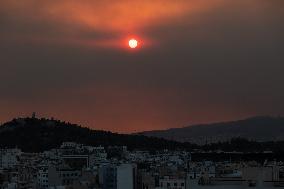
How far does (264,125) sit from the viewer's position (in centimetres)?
10119

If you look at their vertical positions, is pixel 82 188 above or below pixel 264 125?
below

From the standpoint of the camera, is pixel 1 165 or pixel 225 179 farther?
pixel 1 165

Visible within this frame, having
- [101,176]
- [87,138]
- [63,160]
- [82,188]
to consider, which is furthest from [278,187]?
[87,138]

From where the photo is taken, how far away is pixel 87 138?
111750 millimetres

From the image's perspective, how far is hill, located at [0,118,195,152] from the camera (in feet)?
354

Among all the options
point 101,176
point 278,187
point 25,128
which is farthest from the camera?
point 25,128

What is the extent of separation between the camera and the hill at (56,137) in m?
108

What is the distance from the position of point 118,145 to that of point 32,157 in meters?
16.9

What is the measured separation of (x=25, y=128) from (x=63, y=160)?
118ft

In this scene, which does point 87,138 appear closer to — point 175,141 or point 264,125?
point 175,141

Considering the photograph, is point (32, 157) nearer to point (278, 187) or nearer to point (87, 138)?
point (87, 138)

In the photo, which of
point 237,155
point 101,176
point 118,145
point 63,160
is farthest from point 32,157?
point 237,155

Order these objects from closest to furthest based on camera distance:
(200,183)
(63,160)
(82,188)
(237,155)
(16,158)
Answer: (200,183)
(237,155)
(82,188)
(63,160)
(16,158)

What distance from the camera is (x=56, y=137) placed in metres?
114
